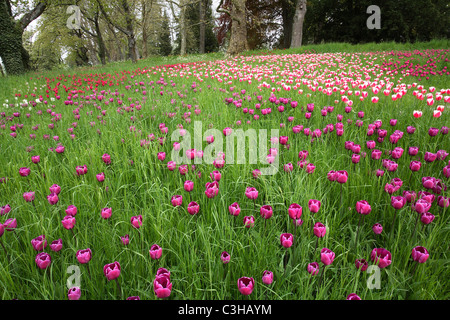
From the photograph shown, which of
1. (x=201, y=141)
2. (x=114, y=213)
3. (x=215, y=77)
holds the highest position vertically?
(x=215, y=77)

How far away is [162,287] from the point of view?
97cm

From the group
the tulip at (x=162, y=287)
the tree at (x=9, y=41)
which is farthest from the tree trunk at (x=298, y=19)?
the tulip at (x=162, y=287)

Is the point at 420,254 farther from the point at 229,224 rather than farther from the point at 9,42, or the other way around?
the point at 9,42

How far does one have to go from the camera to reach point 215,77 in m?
6.89

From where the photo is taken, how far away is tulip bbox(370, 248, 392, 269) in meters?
1.13

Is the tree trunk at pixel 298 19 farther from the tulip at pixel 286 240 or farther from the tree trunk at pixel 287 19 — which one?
the tulip at pixel 286 240

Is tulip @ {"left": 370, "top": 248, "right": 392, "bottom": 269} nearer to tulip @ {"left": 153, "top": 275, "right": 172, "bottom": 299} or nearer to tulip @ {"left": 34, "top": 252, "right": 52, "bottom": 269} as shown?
→ tulip @ {"left": 153, "top": 275, "right": 172, "bottom": 299}

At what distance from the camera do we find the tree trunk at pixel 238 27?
13.6m

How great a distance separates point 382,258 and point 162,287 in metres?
0.96

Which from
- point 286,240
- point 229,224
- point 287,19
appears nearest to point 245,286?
point 286,240
